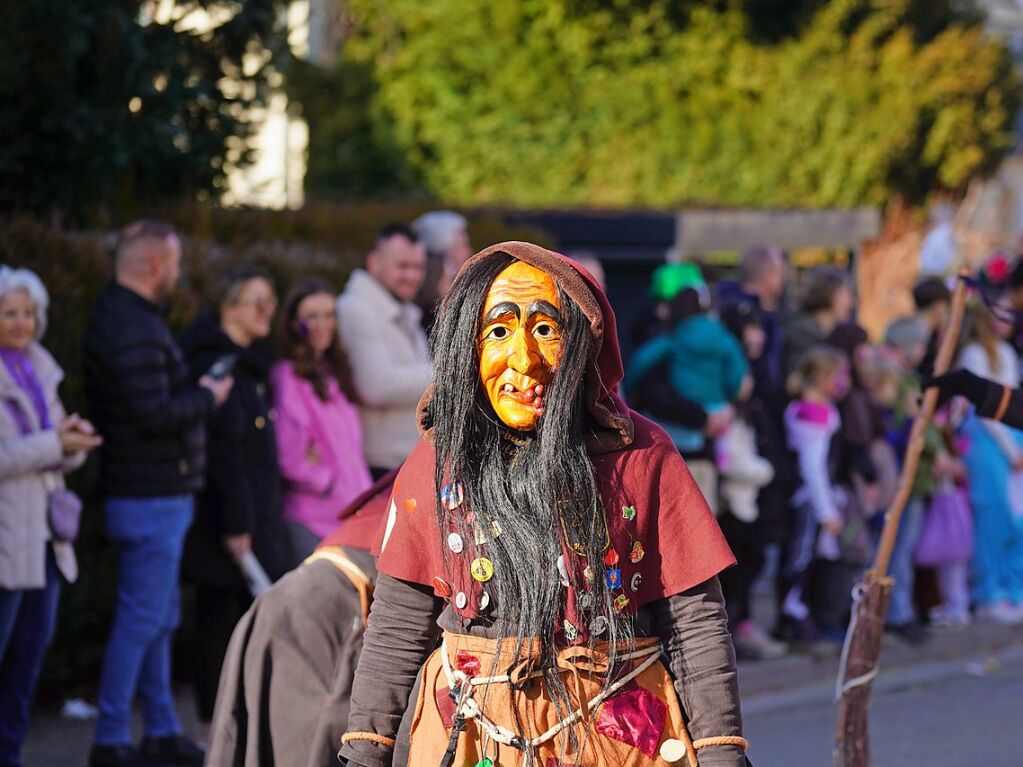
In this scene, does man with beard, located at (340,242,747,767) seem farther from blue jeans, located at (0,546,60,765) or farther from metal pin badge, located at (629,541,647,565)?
blue jeans, located at (0,546,60,765)

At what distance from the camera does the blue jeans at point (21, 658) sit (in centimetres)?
621

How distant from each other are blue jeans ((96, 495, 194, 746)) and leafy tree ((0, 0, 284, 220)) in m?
2.28

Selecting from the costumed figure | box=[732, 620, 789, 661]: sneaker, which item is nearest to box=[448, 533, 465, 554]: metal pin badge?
the costumed figure

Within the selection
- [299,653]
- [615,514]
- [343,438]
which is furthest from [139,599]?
[615,514]

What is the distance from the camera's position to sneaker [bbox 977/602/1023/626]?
10656mm

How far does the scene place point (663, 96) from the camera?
24.2 meters

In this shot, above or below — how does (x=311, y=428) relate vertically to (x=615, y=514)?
below

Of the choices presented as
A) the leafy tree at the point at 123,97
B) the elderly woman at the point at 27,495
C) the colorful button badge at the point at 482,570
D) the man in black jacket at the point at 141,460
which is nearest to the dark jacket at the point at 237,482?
the man in black jacket at the point at 141,460

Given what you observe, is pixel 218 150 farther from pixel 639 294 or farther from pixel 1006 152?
pixel 1006 152

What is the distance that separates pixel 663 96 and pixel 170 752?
1884cm

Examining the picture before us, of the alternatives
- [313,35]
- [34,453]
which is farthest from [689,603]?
[313,35]

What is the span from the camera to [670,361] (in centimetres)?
870

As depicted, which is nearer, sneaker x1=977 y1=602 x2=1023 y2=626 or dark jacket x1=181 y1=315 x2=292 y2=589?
dark jacket x1=181 y1=315 x2=292 y2=589

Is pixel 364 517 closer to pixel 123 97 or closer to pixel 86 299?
pixel 86 299
